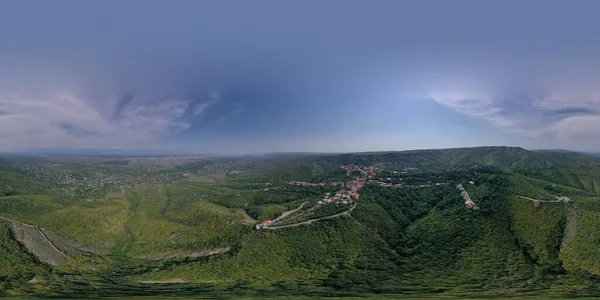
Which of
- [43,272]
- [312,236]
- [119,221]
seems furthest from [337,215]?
[43,272]

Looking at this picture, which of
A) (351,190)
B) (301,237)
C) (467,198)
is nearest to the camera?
(301,237)

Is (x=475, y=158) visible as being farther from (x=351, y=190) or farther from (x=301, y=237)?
(x=301, y=237)

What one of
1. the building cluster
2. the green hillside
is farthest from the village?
the green hillside

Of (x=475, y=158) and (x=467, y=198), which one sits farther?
(x=475, y=158)

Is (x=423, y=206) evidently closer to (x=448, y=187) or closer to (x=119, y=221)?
(x=448, y=187)

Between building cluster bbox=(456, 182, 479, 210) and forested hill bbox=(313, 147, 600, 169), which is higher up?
forested hill bbox=(313, 147, 600, 169)

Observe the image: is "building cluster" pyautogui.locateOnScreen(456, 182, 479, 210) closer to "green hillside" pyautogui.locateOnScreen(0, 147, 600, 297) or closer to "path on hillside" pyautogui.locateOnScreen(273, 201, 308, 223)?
"green hillside" pyautogui.locateOnScreen(0, 147, 600, 297)

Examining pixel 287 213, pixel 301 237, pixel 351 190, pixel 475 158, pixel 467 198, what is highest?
Answer: pixel 475 158

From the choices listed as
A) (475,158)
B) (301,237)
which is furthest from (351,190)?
(475,158)

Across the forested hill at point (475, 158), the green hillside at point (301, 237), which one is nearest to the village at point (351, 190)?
the green hillside at point (301, 237)

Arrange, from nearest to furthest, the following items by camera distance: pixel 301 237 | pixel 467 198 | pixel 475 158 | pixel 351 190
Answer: pixel 301 237, pixel 467 198, pixel 351 190, pixel 475 158
